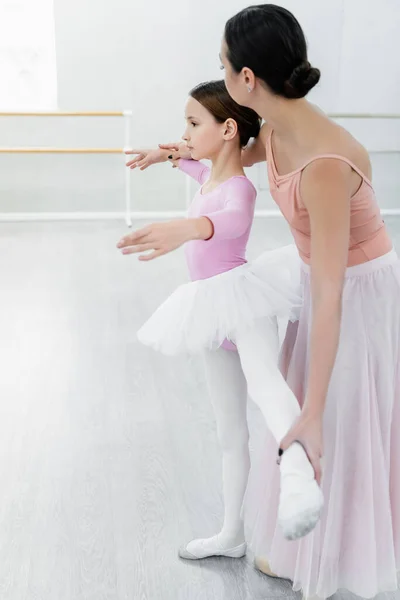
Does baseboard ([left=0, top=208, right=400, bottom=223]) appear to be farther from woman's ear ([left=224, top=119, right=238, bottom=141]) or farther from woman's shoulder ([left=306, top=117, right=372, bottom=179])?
woman's shoulder ([left=306, top=117, right=372, bottom=179])

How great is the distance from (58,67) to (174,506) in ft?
14.0

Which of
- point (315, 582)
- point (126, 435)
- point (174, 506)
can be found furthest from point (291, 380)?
point (126, 435)

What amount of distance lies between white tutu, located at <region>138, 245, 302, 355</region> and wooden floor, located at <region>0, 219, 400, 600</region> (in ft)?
1.74

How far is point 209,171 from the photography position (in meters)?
1.67

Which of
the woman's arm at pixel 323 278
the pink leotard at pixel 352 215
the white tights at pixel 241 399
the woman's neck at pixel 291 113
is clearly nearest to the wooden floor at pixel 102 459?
the white tights at pixel 241 399

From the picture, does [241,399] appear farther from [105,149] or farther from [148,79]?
[148,79]

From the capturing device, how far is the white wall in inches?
212

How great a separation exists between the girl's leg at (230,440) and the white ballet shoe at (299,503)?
473 millimetres

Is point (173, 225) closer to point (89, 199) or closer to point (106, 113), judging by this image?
point (106, 113)

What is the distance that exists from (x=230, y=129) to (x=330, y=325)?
0.53 meters

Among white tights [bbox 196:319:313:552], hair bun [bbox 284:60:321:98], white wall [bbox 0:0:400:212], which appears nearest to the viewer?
hair bun [bbox 284:60:321:98]

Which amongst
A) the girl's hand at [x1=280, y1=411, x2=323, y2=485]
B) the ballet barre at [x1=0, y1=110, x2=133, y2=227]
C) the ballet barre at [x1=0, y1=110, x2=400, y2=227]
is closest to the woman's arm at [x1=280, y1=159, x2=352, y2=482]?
→ the girl's hand at [x1=280, y1=411, x2=323, y2=485]

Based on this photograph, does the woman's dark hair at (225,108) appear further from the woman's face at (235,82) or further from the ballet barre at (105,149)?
the ballet barre at (105,149)

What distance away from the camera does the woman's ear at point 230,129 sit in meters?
1.45
